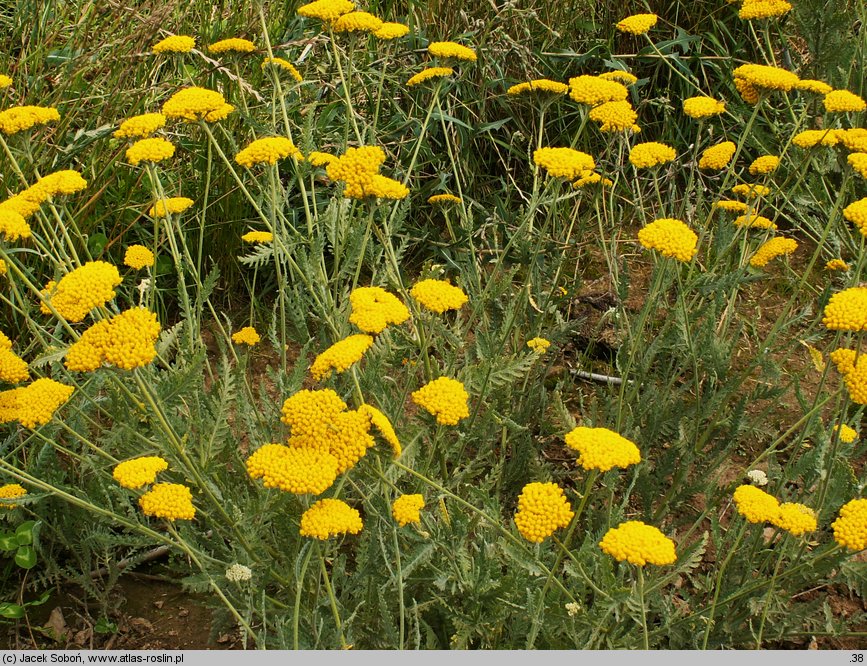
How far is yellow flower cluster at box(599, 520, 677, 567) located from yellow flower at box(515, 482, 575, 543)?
83 mm

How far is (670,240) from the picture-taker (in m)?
1.86

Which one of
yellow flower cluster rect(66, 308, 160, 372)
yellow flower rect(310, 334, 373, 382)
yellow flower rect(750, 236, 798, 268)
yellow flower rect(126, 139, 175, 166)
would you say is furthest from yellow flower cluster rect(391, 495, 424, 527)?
yellow flower rect(750, 236, 798, 268)

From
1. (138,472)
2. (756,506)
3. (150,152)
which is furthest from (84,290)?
(756,506)

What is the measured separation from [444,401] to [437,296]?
1.03 ft

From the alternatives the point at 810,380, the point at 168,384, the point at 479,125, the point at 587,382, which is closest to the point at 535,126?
the point at 479,125

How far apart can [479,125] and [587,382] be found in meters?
1.19

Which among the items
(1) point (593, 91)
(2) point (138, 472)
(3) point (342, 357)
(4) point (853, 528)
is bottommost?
(4) point (853, 528)

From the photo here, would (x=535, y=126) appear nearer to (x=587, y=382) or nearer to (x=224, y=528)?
(x=587, y=382)

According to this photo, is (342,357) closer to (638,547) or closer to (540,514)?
(540,514)

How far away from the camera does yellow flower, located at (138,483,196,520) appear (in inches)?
60.9

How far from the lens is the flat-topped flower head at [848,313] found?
5.44 ft

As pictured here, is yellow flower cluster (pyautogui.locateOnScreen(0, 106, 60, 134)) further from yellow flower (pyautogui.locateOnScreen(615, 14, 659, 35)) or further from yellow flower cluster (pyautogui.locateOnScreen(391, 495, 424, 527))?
yellow flower (pyautogui.locateOnScreen(615, 14, 659, 35))

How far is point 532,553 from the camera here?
5.64 feet

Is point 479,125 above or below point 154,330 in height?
below
